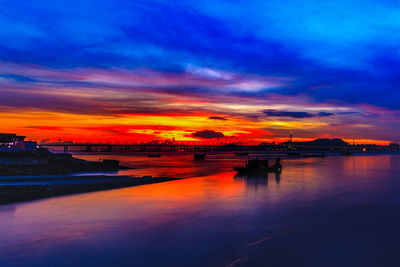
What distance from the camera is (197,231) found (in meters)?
16.9

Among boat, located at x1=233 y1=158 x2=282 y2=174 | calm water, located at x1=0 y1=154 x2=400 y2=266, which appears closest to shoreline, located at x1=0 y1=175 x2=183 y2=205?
calm water, located at x1=0 y1=154 x2=400 y2=266

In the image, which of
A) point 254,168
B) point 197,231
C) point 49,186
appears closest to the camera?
point 197,231

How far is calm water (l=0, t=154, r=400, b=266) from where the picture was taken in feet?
41.1

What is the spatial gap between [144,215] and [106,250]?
24.1 feet

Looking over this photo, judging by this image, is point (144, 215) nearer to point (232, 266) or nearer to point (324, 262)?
point (232, 266)

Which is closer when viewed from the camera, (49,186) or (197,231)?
(197,231)

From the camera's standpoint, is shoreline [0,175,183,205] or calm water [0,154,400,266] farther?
shoreline [0,175,183,205]

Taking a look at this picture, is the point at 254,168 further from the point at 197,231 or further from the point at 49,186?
the point at 197,231

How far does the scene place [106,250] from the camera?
44.1ft

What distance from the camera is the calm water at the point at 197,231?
12516mm

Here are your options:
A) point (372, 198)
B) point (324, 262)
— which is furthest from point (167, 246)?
point (372, 198)

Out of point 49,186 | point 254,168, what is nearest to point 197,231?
point 49,186

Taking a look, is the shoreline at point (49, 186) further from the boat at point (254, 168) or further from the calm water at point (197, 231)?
the boat at point (254, 168)

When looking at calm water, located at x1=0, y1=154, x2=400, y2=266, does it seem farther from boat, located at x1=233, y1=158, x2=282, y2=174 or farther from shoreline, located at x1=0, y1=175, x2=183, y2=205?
boat, located at x1=233, y1=158, x2=282, y2=174
